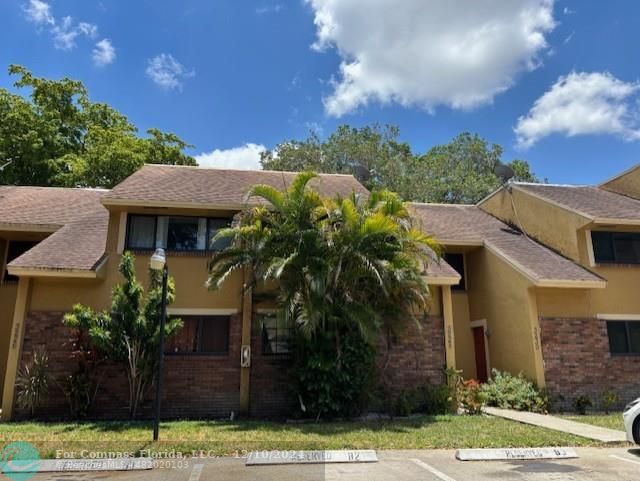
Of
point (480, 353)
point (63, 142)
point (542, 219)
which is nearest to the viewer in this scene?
point (480, 353)

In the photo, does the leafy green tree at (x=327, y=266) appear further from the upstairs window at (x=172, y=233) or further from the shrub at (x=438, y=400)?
the shrub at (x=438, y=400)

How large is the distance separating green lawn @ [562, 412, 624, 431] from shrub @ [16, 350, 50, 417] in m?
12.8

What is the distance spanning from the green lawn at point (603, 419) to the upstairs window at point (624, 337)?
223cm

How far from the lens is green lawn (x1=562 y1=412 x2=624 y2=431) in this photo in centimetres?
1048

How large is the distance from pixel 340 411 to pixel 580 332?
782cm

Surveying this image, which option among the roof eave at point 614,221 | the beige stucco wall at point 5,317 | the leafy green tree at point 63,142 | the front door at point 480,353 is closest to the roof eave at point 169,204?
the beige stucco wall at point 5,317

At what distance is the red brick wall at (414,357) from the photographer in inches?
493

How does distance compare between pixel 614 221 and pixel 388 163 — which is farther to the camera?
pixel 388 163

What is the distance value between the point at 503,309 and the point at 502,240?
2.75m

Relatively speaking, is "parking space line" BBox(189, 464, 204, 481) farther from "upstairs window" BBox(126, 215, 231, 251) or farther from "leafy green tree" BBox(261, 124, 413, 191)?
"leafy green tree" BBox(261, 124, 413, 191)

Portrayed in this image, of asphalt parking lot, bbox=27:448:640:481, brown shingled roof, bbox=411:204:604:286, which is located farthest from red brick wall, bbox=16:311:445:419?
asphalt parking lot, bbox=27:448:640:481

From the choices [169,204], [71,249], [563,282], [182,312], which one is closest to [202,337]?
[182,312]

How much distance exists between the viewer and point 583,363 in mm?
13391

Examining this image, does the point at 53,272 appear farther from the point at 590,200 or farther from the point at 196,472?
the point at 590,200
